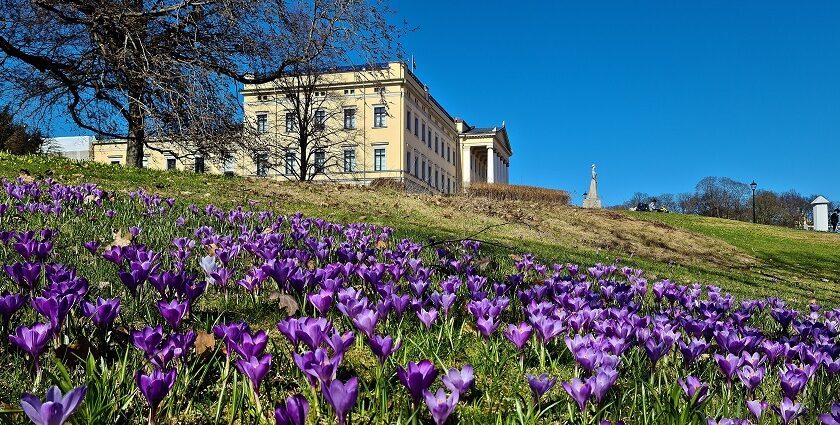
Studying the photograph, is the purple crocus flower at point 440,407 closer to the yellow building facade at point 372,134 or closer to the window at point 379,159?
the yellow building facade at point 372,134

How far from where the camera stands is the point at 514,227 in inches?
512

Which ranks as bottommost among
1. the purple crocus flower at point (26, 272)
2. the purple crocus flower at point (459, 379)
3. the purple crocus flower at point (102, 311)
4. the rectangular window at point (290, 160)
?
the purple crocus flower at point (459, 379)

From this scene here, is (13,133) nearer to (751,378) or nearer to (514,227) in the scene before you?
(514,227)

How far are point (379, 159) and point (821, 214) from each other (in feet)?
117

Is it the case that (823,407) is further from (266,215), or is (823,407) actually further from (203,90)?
(203,90)

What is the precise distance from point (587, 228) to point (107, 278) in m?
15.0

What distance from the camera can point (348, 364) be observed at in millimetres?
2129

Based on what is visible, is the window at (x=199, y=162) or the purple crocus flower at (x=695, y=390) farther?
the window at (x=199, y=162)

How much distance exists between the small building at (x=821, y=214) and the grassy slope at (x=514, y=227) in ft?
92.5

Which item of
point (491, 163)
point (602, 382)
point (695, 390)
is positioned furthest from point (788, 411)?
point (491, 163)

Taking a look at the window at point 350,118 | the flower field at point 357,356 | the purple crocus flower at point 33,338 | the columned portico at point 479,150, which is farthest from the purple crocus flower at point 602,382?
the columned portico at point 479,150

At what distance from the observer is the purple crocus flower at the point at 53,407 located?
98cm

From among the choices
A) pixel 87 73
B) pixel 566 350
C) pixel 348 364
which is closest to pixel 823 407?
pixel 566 350

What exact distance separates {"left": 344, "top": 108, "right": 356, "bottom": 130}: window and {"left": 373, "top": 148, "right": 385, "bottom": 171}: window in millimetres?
3151
